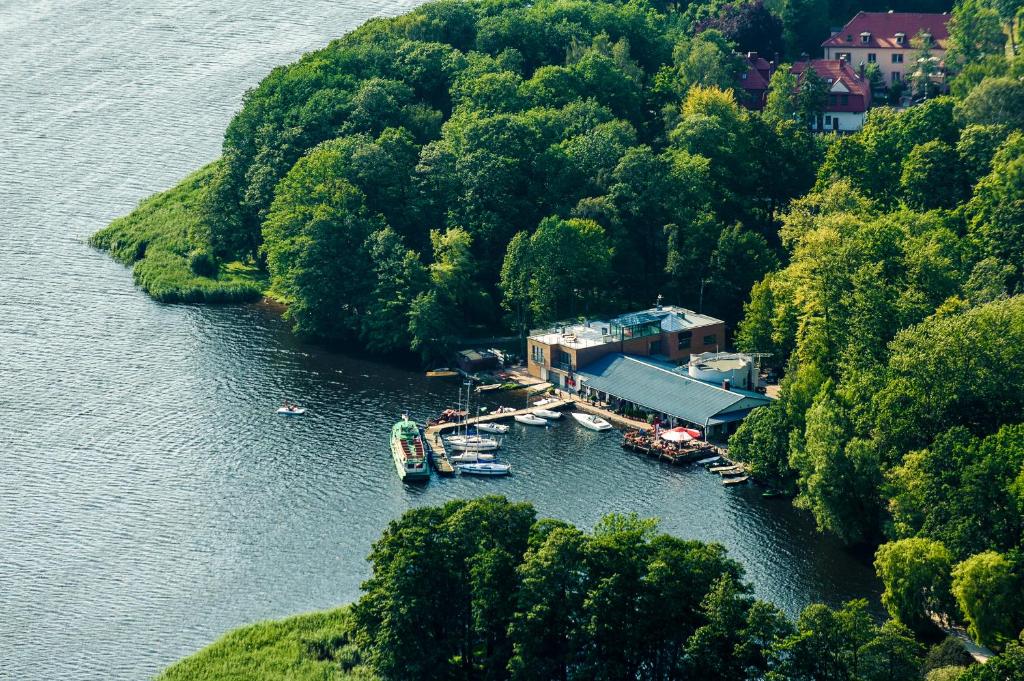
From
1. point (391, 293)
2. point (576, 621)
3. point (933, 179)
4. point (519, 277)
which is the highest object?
point (933, 179)

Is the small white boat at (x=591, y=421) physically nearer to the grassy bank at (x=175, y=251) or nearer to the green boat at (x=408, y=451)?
the green boat at (x=408, y=451)

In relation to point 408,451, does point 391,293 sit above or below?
above

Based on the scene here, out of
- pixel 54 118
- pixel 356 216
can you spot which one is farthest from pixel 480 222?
pixel 54 118

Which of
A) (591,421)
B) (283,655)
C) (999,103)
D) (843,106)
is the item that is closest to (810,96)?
(843,106)

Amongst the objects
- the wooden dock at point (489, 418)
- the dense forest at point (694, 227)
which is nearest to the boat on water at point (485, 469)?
the wooden dock at point (489, 418)

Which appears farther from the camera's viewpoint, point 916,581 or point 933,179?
point 933,179

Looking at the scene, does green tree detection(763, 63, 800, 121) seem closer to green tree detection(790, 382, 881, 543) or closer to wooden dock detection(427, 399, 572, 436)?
wooden dock detection(427, 399, 572, 436)

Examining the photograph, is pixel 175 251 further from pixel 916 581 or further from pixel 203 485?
pixel 916 581
